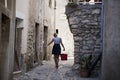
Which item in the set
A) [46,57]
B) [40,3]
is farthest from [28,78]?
[46,57]

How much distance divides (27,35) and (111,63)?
16.0 ft

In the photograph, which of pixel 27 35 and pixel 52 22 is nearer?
pixel 27 35

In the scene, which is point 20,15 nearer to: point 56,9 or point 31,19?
point 31,19

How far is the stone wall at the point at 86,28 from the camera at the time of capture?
34.2 ft

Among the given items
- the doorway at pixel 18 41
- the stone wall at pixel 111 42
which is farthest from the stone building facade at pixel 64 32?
the stone wall at pixel 111 42

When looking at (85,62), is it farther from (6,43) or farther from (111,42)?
(6,43)

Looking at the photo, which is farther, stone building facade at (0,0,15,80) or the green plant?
the green plant

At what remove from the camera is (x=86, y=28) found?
1053 cm

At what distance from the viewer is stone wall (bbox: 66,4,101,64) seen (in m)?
10.4

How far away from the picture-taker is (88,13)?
10.5m

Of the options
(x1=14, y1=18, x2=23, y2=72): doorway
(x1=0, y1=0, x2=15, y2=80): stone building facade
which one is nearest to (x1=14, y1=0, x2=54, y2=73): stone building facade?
(x1=14, y1=18, x2=23, y2=72): doorway

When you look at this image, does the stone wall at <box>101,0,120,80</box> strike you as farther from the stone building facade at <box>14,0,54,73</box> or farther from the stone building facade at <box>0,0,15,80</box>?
the stone building facade at <box>14,0,54,73</box>

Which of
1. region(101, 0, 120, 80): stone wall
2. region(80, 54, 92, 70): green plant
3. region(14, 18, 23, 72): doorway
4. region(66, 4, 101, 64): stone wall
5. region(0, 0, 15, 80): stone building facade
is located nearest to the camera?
region(101, 0, 120, 80): stone wall

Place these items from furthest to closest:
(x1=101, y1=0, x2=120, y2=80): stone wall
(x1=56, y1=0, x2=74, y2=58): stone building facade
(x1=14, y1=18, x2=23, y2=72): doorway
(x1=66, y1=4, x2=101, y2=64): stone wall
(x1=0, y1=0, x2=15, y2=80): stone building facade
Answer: (x1=56, y1=0, x2=74, y2=58): stone building facade → (x1=66, y1=4, x2=101, y2=64): stone wall → (x1=14, y1=18, x2=23, y2=72): doorway → (x1=0, y1=0, x2=15, y2=80): stone building facade → (x1=101, y1=0, x2=120, y2=80): stone wall
